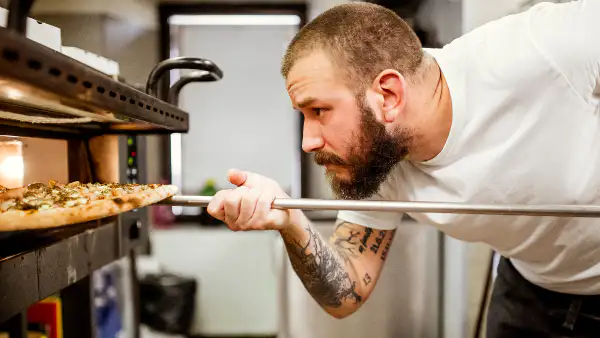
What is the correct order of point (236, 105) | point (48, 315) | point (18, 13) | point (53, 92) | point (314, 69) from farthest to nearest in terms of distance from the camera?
point (236, 105)
point (48, 315)
point (314, 69)
point (18, 13)
point (53, 92)

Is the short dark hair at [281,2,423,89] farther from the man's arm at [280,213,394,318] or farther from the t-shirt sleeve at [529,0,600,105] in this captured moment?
the man's arm at [280,213,394,318]

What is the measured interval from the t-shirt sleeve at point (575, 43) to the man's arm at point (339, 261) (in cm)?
51

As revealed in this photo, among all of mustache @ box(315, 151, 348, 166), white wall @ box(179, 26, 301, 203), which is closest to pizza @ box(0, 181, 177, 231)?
mustache @ box(315, 151, 348, 166)

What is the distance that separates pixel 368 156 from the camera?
0.86 metres

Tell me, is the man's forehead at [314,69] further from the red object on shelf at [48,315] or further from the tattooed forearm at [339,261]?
the red object on shelf at [48,315]

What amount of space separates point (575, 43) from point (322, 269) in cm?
64

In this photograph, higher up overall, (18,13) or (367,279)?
(18,13)

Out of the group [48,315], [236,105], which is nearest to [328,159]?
[48,315]

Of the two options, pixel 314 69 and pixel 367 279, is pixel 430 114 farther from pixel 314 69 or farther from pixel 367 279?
pixel 367 279

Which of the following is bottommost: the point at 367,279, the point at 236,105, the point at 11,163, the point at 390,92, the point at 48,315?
the point at 48,315

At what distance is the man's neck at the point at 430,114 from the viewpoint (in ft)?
2.72

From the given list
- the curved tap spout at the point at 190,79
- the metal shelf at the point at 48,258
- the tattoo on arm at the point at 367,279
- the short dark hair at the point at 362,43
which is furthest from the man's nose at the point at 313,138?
the metal shelf at the point at 48,258

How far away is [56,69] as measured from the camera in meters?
0.39

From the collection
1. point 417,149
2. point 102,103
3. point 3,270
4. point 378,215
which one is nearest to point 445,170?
point 417,149
